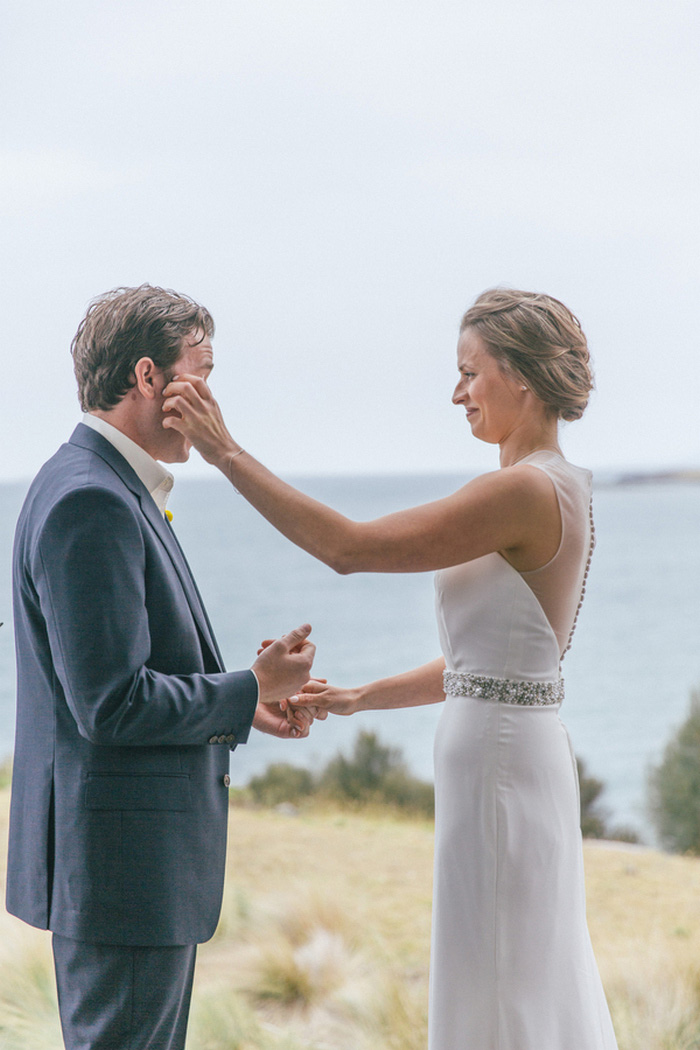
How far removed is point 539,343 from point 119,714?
83cm

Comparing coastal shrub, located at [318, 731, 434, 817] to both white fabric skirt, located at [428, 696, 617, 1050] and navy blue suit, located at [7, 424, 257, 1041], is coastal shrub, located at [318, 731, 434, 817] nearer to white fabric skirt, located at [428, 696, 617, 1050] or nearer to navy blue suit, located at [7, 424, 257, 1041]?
white fabric skirt, located at [428, 696, 617, 1050]

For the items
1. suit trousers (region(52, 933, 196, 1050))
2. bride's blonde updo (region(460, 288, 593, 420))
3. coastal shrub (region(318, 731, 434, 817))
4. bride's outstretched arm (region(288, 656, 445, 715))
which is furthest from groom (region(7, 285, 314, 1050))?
coastal shrub (region(318, 731, 434, 817))

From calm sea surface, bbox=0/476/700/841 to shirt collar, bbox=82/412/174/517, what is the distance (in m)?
11.0

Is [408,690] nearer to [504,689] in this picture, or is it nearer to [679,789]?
[504,689]

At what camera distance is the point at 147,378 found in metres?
1.39

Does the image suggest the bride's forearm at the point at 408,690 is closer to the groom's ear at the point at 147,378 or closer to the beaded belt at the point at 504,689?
the beaded belt at the point at 504,689

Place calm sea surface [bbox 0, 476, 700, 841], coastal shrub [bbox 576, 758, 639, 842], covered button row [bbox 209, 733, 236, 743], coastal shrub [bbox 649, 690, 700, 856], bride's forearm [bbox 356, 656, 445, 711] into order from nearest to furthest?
covered button row [bbox 209, 733, 236, 743], bride's forearm [bbox 356, 656, 445, 711], coastal shrub [bbox 649, 690, 700, 856], coastal shrub [bbox 576, 758, 639, 842], calm sea surface [bbox 0, 476, 700, 841]

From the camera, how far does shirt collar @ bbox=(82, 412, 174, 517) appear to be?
138 cm

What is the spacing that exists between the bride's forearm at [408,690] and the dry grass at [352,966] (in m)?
1.32

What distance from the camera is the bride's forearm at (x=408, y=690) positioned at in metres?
1.74

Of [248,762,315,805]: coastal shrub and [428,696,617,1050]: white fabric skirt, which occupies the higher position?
[428,696,617,1050]: white fabric skirt

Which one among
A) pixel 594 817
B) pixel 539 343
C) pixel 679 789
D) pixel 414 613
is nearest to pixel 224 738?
pixel 539 343

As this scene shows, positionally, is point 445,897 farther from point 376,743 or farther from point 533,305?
point 376,743

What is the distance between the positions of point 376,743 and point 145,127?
13.5ft
